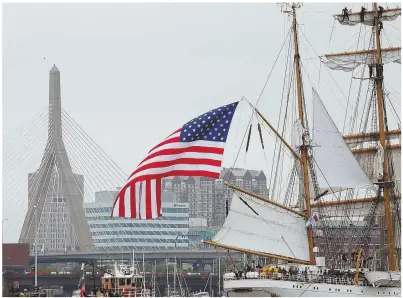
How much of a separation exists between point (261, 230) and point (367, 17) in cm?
1500

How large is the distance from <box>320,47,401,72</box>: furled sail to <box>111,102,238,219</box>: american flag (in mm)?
17979

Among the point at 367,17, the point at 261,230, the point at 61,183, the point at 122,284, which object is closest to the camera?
the point at 261,230

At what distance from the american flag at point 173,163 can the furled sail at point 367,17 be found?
1791 cm

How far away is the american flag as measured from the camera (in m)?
60.6

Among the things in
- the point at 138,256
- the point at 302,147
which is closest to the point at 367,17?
the point at 302,147

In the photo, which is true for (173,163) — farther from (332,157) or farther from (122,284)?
(332,157)

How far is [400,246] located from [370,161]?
464 inches

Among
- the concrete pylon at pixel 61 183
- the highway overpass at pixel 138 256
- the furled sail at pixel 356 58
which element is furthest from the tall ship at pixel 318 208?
the highway overpass at pixel 138 256

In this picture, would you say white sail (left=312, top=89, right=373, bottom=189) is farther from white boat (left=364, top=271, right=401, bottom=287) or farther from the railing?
white boat (left=364, top=271, right=401, bottom=287)

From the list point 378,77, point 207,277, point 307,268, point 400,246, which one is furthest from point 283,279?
point 207,277

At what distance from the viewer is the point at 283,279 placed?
71.8m

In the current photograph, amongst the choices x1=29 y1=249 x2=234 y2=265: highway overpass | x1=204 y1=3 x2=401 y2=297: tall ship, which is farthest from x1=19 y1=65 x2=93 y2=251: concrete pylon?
x1=204 y1=3 x2=401 y2=297: tall ship

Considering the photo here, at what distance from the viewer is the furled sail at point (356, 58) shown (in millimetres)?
79812

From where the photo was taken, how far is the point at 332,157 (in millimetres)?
76062
